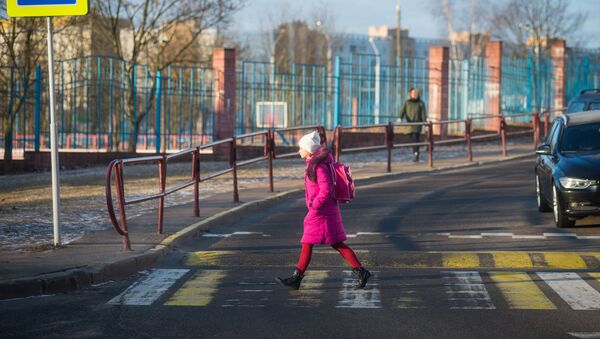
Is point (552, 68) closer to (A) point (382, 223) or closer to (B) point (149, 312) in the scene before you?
(A) point (382, 223)

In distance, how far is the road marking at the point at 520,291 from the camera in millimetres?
8891

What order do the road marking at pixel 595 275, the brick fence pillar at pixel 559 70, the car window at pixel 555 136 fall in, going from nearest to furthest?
the road marking at pixel 595 275, the car window at pixel 555 136, the brick fence pillar at pixel 559 70

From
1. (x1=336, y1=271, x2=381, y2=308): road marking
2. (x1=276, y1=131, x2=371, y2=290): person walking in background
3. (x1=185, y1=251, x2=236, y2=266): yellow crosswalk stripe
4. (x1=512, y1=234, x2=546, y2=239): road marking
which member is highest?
(x1=276, y1=131, x2=371, y2=290): person walking in background

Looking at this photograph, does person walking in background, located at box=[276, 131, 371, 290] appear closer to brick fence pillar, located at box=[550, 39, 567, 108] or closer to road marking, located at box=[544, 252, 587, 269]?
road marking, located at box=[544, 252, 587, 269]

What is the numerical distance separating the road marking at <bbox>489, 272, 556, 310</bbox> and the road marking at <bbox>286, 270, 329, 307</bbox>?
169cm

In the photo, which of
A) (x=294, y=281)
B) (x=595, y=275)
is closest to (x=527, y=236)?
(x=595, y=275)

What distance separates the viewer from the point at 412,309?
8.77m

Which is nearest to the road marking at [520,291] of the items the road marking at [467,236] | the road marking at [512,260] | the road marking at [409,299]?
the road marking at [512,260]

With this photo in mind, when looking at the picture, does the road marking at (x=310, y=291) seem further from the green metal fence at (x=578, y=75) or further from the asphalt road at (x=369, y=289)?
the green metal fence at (x=578, y=75)

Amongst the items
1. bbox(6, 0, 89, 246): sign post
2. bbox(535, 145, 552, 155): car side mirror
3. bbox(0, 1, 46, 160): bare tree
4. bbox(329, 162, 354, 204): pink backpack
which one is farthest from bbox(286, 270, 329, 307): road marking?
bbox(0, 1, 46, 160): bare tree

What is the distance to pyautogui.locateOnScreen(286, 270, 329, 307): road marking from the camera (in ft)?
29.9

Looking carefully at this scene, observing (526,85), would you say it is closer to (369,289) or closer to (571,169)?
(571,169)

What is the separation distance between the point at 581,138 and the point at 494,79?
22.7m

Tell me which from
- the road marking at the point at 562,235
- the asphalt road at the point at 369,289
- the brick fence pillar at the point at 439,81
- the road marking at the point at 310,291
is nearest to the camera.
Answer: the asphalt road at the point at 369,289
